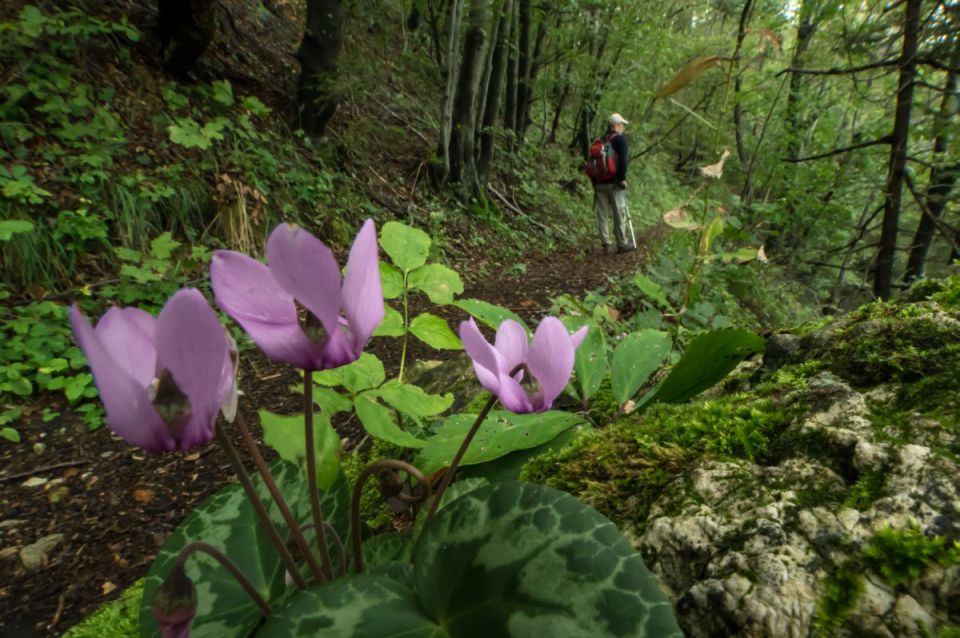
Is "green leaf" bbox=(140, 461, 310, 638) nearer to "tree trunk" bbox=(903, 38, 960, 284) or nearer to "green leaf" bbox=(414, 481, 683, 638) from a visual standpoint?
"green leaf" bbox=(414, 481, 683, 638)

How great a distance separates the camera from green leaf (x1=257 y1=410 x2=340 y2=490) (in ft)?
2.98

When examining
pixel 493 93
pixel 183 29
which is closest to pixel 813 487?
pixel 183 29

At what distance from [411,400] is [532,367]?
1.38ft

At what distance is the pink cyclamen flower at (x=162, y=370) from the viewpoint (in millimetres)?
486

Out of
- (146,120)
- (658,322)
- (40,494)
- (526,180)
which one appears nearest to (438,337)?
(658,322)

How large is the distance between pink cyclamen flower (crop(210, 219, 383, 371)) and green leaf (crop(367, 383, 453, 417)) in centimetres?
49

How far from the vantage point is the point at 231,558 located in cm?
87

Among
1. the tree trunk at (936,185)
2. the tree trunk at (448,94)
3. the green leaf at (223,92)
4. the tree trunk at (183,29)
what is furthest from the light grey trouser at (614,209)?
the tree trunk at (183,29)

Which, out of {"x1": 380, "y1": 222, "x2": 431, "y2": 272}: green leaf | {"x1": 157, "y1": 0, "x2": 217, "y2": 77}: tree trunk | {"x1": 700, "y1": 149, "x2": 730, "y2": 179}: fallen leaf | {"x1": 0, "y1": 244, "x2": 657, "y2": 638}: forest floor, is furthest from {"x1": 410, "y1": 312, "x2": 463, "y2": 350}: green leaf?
{"x1": 157, "y1": 0, "x2": 217, "y2": 77}: tree trunk

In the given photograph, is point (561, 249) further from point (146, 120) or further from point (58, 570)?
point (58, 570)

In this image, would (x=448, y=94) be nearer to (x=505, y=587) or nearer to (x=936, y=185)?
(x=936, y=185)

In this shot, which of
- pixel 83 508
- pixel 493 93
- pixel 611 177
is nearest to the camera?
pixel 83 508

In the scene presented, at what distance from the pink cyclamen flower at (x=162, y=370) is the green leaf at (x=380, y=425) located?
0.47 meters

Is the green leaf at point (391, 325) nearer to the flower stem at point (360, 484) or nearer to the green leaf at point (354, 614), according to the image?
the flower stem at point (360, 484)
